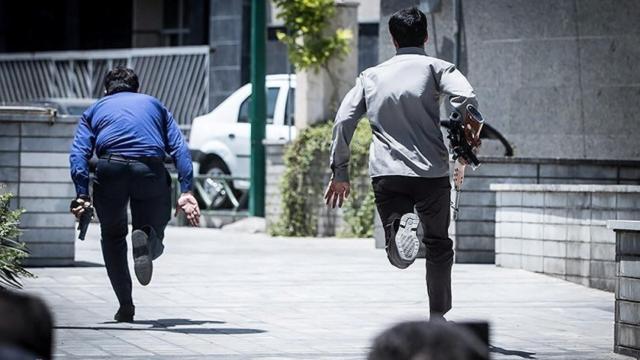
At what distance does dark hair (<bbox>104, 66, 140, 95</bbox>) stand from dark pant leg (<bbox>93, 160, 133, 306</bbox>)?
1.90ft

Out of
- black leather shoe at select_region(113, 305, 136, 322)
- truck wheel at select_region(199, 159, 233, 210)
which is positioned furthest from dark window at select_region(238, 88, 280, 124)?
black leather shoe at select_region(113, 305, 136, 322)

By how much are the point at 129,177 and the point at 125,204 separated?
0.59 feet

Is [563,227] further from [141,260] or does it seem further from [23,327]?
[23,327]

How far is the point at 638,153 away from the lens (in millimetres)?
16406

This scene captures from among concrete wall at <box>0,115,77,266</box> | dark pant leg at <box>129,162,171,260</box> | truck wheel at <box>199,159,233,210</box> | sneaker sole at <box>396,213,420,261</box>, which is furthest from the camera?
truck wheel at <box>199,159,233,210</box>

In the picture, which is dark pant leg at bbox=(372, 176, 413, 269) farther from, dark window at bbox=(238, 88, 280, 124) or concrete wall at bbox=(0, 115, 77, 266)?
dark window at bbox=(238, 88, 280, 124)

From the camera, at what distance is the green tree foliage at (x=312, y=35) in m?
19.3

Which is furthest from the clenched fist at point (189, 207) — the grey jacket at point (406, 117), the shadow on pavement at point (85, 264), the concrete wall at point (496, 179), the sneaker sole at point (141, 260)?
the concrete wall at point (496, 179)

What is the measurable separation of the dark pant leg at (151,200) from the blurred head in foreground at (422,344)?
697 cm

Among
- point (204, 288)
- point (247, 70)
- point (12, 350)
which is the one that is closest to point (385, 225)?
point (204, 288)

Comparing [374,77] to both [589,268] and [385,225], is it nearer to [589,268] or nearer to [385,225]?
[385,225]

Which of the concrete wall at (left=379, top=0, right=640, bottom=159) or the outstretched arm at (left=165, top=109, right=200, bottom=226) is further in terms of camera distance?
the concrete wall at (left=379, top=0, right=640, bottom=159)

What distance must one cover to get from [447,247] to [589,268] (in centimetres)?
466

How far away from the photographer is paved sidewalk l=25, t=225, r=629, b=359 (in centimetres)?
855
